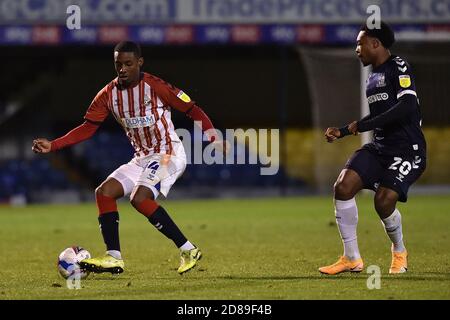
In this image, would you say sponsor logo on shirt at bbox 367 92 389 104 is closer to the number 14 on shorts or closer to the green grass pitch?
the number 14 on shorts

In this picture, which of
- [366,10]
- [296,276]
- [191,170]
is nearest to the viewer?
[296,276]

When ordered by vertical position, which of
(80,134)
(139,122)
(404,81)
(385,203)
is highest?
(404,81)

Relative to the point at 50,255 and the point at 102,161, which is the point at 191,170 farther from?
the point at 50,255

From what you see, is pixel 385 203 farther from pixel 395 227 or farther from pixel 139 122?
pixel 139 122

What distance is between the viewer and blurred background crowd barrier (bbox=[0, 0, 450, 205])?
20.4m

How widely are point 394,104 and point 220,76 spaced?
18.7 m

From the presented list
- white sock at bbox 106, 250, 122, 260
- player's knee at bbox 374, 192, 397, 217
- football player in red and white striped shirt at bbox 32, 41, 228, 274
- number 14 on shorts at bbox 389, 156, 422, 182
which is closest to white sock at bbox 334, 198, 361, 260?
player's knee at bbox 374, 192, 397, 217

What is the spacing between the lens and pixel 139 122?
29.0 ft

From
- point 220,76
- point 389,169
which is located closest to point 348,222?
point 389,169

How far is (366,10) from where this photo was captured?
20312 mm

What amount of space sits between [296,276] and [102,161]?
16267mm

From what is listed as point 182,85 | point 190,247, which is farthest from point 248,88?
point 190,247

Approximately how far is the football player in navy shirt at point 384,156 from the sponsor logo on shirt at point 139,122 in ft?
5.41

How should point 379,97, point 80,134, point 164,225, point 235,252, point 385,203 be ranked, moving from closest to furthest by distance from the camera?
point 385,203, point 379,97, point 164,225, point 80,134, point 235,252
